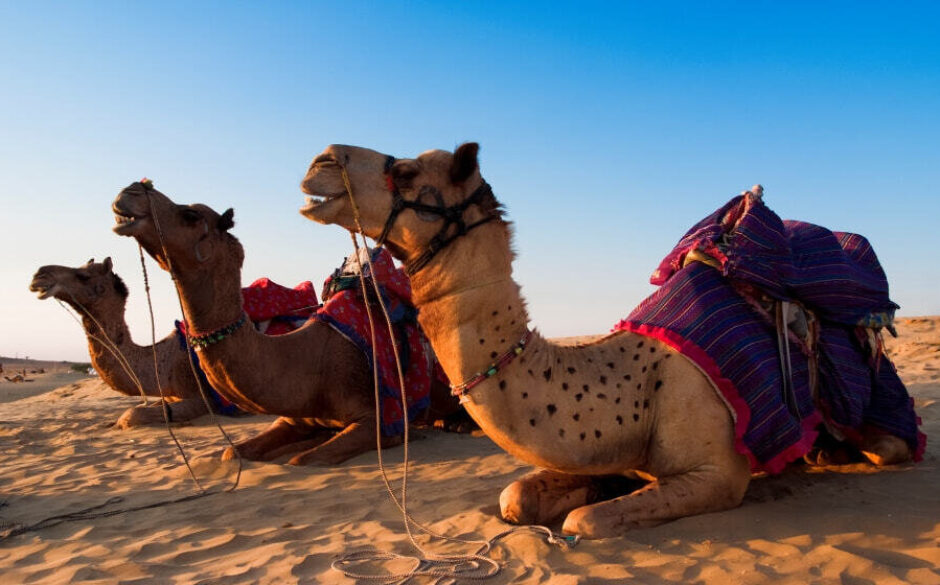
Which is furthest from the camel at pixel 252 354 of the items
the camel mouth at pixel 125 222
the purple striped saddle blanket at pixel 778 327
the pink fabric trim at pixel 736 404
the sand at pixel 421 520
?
the pink fabric trim at pixel 736 404

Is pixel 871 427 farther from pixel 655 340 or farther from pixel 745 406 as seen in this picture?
pixel 655 340

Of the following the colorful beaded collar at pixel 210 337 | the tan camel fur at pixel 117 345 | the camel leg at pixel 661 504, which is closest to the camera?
the camel leg at pixel 661 504

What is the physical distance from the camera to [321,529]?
396cm

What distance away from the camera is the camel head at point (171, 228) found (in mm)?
5156

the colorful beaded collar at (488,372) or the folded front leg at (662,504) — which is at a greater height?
the colorful beaded collar at (488,372)

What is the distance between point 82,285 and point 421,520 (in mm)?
6099

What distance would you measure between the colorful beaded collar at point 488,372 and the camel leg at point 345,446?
301 centimetres

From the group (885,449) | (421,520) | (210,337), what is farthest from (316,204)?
(885,449)

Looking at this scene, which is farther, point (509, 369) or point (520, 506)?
point (520, 506)

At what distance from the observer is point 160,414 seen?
914cm

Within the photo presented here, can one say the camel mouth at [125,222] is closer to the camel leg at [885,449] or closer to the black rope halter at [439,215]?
the black rope halter at [439,215]

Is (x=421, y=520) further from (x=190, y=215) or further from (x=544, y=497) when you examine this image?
(x=190, y=215)

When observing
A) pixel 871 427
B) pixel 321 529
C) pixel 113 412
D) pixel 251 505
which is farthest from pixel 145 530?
pixel 113 412

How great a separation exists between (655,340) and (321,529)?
7.01 ft
